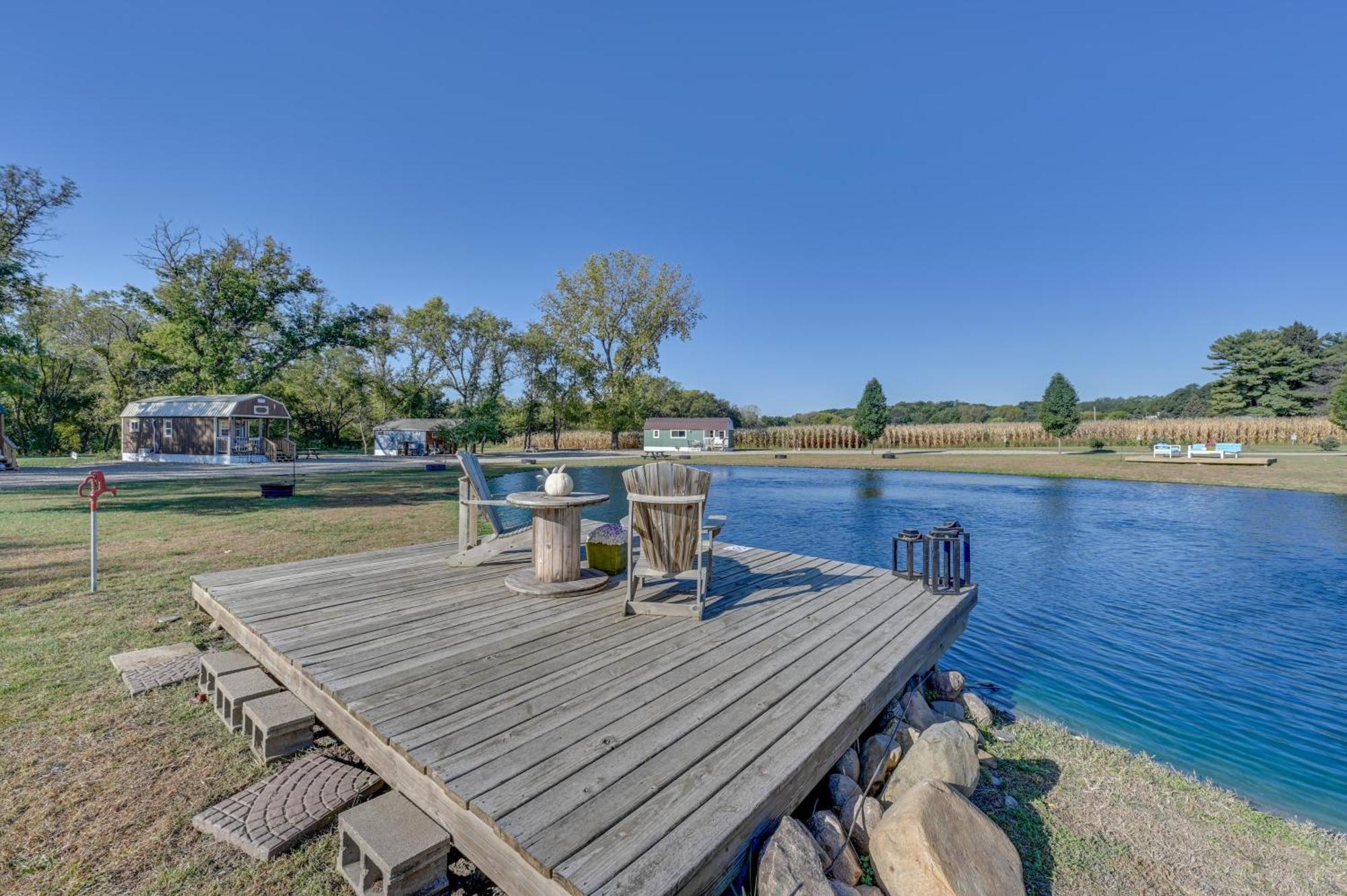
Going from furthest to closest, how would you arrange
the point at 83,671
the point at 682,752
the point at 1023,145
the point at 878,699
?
the point at 1023,145, the point at 83,671, the point at 878,699, the point at 682,752

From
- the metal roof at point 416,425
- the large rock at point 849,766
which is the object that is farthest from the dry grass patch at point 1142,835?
the metal roof at point 416,425

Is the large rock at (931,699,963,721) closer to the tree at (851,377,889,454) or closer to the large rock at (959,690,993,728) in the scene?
the large rock at (959,690,993,728)

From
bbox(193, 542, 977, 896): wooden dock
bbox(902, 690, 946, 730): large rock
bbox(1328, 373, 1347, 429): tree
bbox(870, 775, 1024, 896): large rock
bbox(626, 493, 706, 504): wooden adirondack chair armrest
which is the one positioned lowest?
bbox(902, 690, 946, 730): large rock

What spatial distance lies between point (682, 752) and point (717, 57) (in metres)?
20.4

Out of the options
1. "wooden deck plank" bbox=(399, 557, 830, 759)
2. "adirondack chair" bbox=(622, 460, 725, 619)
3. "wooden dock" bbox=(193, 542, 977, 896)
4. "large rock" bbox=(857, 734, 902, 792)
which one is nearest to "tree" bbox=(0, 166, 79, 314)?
"wooden dock" bbox=(193, 542, 977, 896)

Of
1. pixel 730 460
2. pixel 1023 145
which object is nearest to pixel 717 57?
pixel 1023 145

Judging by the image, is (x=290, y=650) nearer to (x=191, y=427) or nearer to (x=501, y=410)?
(x=191, y=427)

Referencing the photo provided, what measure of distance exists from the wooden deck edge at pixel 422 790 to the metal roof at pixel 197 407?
27114 mm

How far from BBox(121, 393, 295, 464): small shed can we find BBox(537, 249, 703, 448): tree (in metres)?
20.7

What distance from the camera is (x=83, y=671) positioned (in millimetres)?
3502

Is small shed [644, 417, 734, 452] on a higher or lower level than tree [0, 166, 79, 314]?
lower

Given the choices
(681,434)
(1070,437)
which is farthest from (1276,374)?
(681,434)

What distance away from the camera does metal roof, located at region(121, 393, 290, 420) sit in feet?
78.8

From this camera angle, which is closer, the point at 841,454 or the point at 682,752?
the point at 682,752
